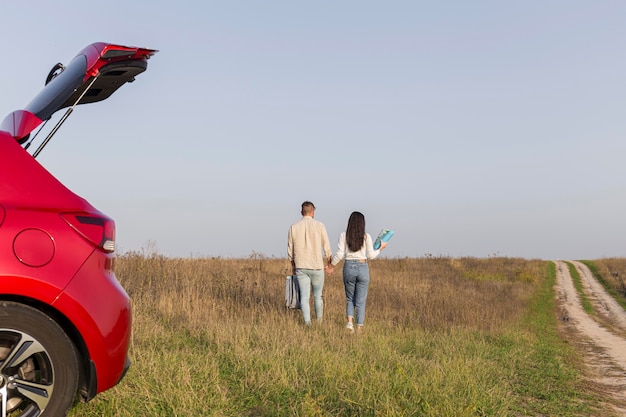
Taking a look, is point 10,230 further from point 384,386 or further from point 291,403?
point 384,386

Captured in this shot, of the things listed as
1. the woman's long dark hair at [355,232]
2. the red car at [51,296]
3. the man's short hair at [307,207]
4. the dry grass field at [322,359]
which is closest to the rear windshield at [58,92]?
the red car at [51,296]

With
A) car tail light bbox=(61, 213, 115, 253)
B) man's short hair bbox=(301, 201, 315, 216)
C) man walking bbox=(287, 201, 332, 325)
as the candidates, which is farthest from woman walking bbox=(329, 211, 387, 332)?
car tail light bbox=(61, 213, 115, 253)

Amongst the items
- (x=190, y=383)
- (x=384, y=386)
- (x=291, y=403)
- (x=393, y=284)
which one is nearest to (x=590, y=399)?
(x=384, y=386)

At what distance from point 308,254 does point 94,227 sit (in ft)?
19.7

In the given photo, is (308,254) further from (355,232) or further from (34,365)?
(34,365)

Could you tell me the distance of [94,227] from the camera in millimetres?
3639

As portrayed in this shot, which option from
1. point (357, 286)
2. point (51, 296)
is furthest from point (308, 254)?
point (51, 296)

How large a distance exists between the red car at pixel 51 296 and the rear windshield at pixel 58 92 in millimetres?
266

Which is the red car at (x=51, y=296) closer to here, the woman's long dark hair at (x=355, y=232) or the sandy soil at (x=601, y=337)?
the sandy soil at (x=601, y=337)

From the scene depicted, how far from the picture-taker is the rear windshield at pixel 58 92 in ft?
13.2

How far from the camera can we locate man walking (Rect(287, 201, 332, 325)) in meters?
9.47

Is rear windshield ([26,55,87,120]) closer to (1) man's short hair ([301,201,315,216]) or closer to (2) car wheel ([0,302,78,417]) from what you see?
(2) car wheel ([0,302,78,417])

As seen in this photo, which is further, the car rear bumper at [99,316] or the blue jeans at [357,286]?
the blue jeans at [357,286]

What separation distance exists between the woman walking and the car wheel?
6.31 metres
